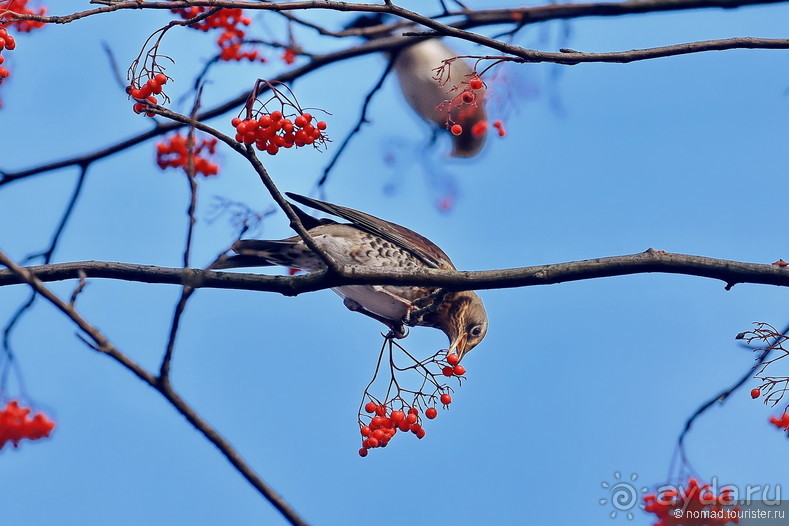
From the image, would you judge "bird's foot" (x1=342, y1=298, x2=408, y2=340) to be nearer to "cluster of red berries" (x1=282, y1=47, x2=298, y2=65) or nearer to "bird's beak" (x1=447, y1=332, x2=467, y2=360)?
"bird's beak" (x1=447, y1=332, x2=467, y2=360)

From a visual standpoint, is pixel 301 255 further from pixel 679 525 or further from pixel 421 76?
pixel 421 76

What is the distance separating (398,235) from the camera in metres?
5.77

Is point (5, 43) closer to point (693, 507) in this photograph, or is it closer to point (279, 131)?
point (279, 131)

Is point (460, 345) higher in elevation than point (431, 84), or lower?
lower

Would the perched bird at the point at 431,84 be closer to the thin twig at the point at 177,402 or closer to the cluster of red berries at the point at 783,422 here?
the cluster of red berries at the point at 783,422

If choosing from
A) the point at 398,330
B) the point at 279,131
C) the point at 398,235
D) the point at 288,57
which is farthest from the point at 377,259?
the point at 279,131

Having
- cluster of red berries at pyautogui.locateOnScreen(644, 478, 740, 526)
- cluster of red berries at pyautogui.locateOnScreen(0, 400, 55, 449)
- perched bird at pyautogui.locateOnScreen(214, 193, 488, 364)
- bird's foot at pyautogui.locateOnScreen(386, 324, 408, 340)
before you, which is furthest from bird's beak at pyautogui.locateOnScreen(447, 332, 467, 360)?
cluster of red berries at pyautogui.locateOnScreen(0, 400, 55, 449)

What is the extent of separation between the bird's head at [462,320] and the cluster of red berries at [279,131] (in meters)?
2.83

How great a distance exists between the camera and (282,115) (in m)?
3.23

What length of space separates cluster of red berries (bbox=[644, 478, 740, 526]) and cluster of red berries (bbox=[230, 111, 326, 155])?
2354 millimetres

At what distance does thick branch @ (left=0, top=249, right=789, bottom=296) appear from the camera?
11.6 ft

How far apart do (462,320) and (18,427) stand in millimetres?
3068

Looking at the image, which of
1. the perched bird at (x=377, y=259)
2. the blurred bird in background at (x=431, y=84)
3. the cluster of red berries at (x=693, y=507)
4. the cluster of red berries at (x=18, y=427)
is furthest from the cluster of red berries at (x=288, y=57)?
the cluster of red berries at (x=693, y=507)

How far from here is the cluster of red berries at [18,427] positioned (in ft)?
12.4
